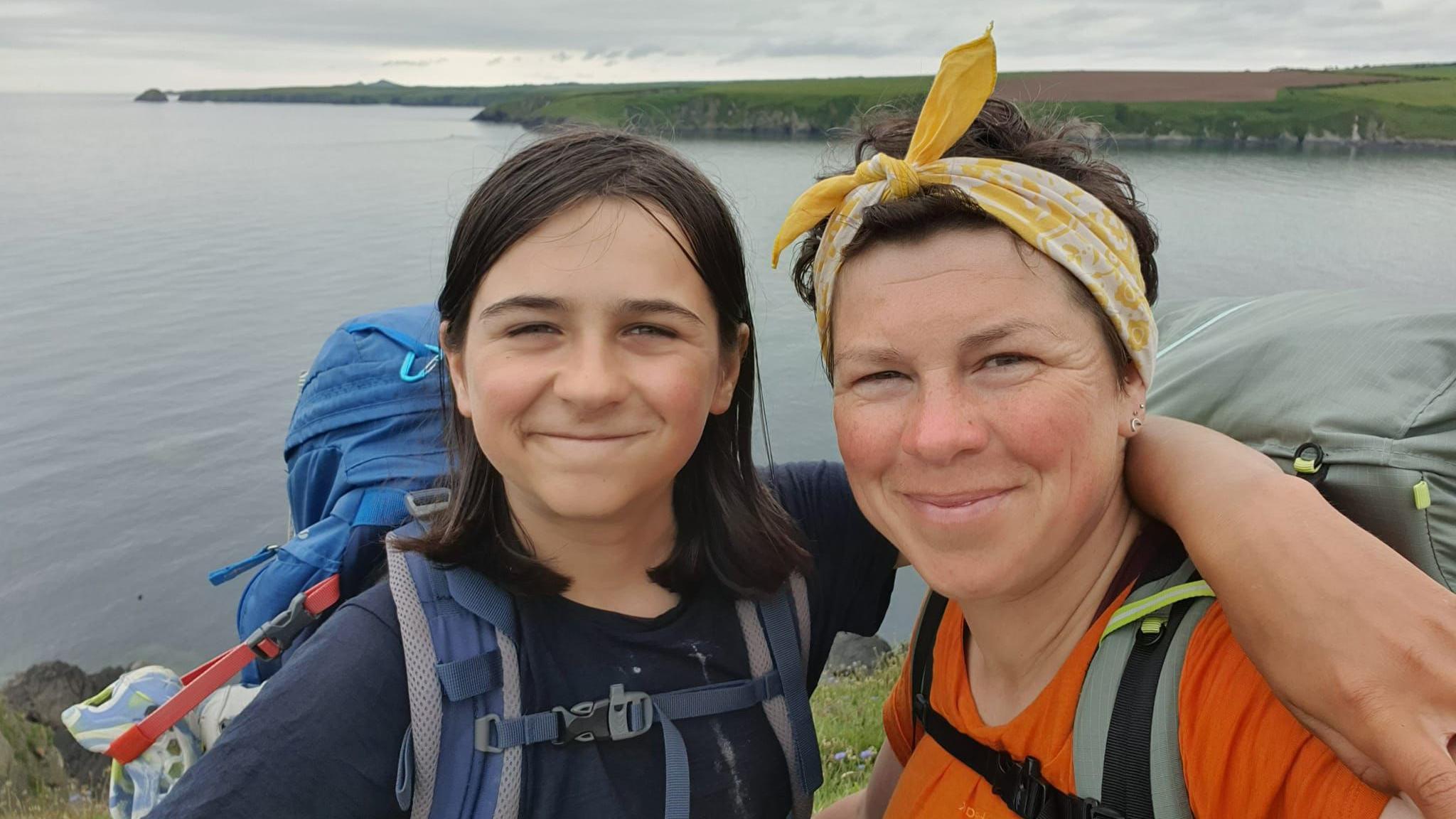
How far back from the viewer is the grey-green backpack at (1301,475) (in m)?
1.56

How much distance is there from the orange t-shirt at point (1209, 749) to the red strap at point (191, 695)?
1607 millimetres

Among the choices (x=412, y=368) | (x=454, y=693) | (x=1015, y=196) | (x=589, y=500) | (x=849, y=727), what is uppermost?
(x=1015, y=196)

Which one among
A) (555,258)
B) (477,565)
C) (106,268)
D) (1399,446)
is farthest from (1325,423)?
(106,268)

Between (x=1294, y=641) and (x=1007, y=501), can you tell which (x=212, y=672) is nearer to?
(x=1007, y=501)

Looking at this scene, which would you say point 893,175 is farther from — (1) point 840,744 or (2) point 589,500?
(1) point 840,744

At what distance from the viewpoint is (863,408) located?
191 cm

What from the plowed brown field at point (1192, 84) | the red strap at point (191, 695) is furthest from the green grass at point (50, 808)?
the plowed brown field at point (1192, 84)

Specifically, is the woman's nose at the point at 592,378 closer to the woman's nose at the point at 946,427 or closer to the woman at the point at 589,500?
the woman at the point at 589,500

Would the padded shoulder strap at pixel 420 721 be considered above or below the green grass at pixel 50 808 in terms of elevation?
above

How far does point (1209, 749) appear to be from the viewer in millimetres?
1465

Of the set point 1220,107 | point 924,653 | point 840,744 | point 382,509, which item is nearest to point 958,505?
point 924,653

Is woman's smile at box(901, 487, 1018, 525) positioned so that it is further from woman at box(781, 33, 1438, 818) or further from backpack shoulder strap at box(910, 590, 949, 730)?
backpack shoulder strap at box(910, 590, 949, 730)

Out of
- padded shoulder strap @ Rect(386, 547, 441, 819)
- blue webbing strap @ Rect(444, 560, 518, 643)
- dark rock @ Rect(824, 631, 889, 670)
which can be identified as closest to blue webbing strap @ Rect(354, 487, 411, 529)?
blue webbing strap @ Rect(444, 560, 518, 643)

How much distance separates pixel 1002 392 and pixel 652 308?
2.66 ft
